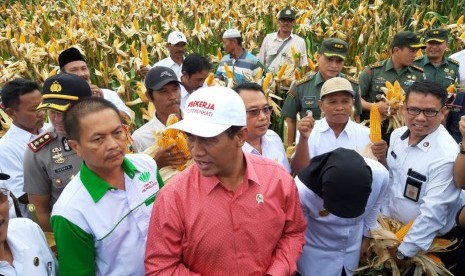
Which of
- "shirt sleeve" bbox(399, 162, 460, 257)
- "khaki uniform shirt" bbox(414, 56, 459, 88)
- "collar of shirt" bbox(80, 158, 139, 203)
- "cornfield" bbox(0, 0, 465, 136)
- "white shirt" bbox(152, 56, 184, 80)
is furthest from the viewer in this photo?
"cornfield" bbox(0, 0, 465, 136)

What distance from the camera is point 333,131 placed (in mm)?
3012

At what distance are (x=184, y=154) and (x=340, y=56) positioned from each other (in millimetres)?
1944

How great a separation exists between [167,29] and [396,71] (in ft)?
15.1

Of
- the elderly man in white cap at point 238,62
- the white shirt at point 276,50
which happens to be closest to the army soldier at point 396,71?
the elderly man in white cap at point 238,62

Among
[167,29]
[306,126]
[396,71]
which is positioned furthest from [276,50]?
[306,126]

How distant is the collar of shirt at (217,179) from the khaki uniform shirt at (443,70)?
3.42 metres

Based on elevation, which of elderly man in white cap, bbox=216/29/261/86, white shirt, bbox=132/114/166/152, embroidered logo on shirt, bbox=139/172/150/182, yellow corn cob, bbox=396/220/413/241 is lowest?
yellow corn cob, bbox=396/220/413/241

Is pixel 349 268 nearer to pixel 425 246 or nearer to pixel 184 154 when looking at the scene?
pixel 425 246

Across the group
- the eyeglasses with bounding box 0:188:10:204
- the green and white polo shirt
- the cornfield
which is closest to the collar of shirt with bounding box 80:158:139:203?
the green and white polo shirt

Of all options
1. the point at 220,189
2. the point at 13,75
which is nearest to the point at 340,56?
the point at 220,189

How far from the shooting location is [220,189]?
181cm

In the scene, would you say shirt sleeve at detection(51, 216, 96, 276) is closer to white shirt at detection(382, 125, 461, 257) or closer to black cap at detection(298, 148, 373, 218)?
black cap at detection(298, 148, 373, 218)

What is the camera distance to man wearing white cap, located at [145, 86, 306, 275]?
5.75 feet

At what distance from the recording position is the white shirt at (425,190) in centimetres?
241
